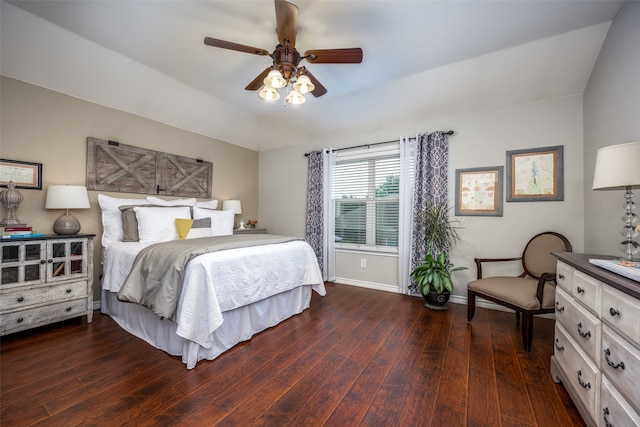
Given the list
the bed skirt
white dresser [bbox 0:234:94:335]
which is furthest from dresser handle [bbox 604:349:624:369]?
white dresser [bbox 0:234:94:335]

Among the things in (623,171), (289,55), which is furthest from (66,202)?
(623,171)

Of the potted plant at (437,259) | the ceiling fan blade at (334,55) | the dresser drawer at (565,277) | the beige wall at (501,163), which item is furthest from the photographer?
the potted plant at (437,259)

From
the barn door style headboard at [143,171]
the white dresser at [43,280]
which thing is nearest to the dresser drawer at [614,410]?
the white dresser at [43,280]

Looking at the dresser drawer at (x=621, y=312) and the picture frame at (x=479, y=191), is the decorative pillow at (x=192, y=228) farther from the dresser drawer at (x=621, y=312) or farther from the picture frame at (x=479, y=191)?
the dresser drawer at (x=621, y=312)

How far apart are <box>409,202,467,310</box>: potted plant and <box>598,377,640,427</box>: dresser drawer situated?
1.84m

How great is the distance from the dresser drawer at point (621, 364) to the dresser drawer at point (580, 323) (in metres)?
0.06

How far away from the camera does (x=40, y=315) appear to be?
2.36m

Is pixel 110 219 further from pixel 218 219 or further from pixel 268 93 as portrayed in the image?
pixel 268 93

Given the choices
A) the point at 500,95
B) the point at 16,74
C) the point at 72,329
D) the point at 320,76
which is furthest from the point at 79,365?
the point at 500,95

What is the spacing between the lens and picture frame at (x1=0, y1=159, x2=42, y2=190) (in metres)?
2.52

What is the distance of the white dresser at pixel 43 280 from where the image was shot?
7.27 feet

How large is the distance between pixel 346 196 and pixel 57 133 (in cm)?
374

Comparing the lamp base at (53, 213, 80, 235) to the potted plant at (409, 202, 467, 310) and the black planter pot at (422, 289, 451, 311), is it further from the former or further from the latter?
the black planter pot at (422, 289, 451, 311)

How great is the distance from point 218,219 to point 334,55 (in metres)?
2.62
